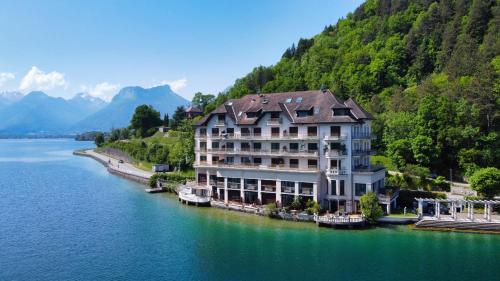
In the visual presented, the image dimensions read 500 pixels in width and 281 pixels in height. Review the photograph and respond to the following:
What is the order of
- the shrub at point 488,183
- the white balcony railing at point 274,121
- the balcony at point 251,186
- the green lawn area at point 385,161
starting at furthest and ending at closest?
the green lawn area at point 385,161 → the balcony at point 251,186 → the white balcony railing at point 274,121 → the shrub at point 488,183

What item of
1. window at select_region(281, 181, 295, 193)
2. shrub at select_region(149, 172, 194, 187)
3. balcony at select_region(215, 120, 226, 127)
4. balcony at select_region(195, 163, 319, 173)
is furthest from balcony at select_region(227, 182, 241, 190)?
shrub at select_region(149, 172, 194, 187)

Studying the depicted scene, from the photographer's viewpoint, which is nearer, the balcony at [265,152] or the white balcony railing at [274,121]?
the balcony at [265,152]

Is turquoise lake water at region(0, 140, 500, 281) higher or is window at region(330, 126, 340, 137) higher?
window at region(330, 126, 340, 137)

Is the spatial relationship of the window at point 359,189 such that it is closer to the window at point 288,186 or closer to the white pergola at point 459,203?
the white pergola at point 459,203

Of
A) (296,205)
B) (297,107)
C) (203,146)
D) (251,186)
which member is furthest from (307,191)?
(203,146)

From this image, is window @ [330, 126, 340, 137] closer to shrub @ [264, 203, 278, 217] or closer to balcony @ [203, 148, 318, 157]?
balcony @ [203, 148, 318, 157]

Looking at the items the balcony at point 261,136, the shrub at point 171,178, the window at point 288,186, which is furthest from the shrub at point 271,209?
the shrub at point 171,178
